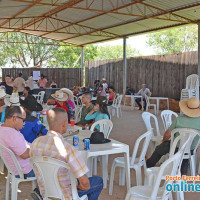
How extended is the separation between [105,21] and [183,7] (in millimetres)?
4620

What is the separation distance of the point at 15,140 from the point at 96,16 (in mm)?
11508

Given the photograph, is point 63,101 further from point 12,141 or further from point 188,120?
point 12,141

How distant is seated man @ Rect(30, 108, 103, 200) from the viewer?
2.54m

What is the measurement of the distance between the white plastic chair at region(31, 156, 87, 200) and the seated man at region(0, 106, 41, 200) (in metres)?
0.65

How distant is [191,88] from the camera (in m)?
11.7

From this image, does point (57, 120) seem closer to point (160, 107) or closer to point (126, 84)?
point (160, 107)

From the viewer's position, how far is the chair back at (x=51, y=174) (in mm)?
2554

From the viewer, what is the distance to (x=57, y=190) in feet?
8.79

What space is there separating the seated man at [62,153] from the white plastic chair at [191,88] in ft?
30.0

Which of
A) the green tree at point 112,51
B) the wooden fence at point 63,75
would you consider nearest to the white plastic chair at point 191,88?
the wooden fence at point 63,75

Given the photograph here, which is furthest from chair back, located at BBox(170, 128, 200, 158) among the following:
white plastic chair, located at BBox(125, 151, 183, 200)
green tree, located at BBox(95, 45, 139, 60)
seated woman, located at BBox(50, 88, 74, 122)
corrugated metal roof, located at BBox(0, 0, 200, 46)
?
green tree, located at BBox(95, 45, 139, 60)

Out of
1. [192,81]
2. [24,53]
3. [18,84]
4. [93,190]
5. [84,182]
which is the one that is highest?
[24,53]

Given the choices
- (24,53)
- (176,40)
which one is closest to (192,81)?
(24,53)

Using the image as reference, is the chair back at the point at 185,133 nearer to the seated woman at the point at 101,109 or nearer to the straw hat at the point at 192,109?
the straw hat at the point at 192,109
